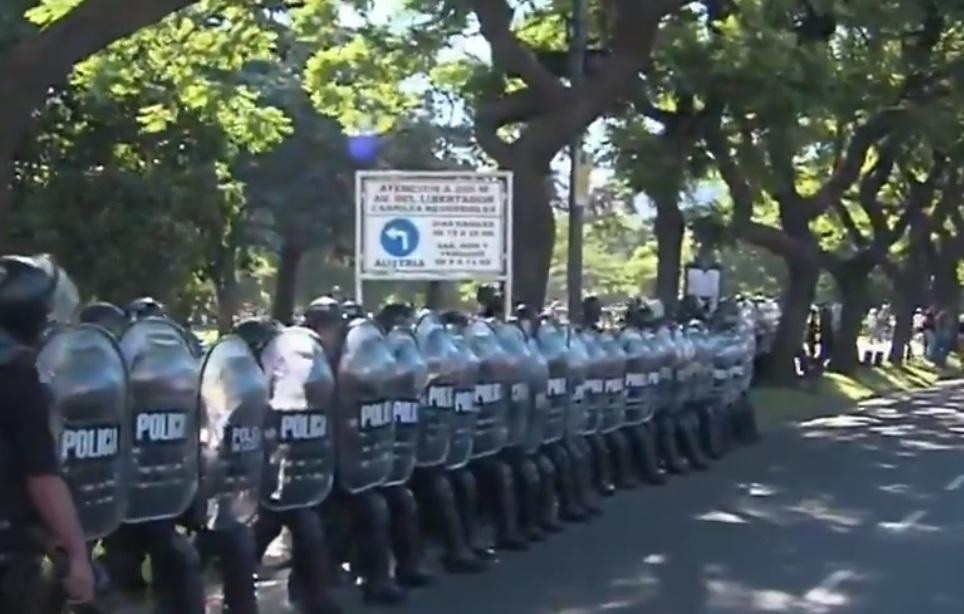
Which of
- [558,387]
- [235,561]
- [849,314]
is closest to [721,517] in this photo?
[558,387]

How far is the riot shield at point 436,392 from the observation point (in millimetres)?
12078

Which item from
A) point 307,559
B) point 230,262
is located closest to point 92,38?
point 307,559

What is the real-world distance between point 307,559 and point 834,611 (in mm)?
3178

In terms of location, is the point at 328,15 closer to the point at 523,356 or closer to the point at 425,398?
the point at 523,356

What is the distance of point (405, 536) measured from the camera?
1166 cm

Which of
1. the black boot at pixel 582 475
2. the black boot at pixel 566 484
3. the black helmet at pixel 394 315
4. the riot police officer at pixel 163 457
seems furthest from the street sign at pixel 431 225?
the riot police officer at pixel 163 457

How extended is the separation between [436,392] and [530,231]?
12.1 metres

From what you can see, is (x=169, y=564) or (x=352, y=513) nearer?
(x=169, y=564)

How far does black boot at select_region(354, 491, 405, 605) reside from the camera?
10977 mm

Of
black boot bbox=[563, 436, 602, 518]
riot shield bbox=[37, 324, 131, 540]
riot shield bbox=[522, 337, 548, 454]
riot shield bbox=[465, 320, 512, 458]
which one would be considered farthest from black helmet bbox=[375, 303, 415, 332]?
riot shield bbox=[37, 324, 131, 540]

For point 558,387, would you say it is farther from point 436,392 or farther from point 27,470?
point 27,470

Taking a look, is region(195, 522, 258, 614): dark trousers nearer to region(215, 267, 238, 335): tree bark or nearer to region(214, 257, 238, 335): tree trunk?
region(214, 257, 238, 335): tree trunk

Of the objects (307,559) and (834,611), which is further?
(834,611)

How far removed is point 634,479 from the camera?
1828cm
